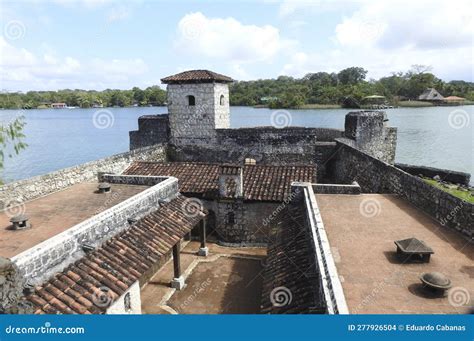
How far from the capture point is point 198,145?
80.6 feet

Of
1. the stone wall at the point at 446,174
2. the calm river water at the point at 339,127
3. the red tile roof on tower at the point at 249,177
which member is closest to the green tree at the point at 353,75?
the calm river water at the point at 339,127

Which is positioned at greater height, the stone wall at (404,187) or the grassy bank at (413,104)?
the grassy bank at (413,104)

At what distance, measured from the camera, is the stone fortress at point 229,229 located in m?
7.65

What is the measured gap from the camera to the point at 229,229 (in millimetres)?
17641

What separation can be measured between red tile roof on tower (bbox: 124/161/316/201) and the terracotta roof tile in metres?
A: 4.54

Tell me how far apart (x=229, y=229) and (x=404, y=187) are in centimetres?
813

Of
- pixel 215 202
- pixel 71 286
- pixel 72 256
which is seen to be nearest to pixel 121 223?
pixel 72 256

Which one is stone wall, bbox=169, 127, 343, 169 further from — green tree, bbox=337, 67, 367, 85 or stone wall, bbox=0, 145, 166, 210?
green tree, bbox=337, 67, 367, 85

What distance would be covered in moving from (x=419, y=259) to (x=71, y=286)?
8.14 m

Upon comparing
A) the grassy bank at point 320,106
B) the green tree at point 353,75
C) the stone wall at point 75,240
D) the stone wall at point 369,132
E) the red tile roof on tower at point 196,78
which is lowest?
the stone wall at point 75,240

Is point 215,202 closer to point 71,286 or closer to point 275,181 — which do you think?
point 275,181

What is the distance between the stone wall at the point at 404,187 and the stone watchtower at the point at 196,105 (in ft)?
27.7

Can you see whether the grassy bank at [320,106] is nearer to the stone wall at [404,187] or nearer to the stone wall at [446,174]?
the stone wall at [446,174]

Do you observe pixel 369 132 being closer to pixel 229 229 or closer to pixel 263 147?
pixel 263 147
